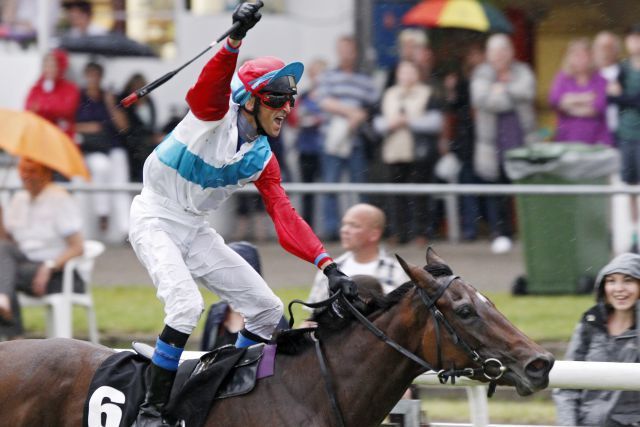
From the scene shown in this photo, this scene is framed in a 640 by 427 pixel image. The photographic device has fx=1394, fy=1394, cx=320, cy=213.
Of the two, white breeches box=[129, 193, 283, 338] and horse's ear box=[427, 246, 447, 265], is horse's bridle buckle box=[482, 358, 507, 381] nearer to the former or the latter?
horse's ear box=[427, 246, 447, 265]

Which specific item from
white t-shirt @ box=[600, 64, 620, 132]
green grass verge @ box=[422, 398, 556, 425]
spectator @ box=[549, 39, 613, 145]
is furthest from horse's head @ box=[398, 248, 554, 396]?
spectator @ box=[549, 39, 613, 145]

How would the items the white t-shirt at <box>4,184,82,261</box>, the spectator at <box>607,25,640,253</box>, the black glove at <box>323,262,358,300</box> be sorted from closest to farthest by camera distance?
the black glove at <box>323,262,358,300</box> < the white t-shirt at <box>4,184,82,261</box> < the spectator at <box>607,25,640,253</box>

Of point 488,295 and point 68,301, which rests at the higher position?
point 68,301

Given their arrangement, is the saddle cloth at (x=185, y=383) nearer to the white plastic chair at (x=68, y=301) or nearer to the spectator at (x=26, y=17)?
the white plastic chair at (x=68, y=301)

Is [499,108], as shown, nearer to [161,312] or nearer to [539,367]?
[161,312]

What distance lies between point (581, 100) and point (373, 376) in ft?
21.8

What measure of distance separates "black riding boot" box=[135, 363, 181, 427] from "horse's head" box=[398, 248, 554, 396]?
1011 millimetres

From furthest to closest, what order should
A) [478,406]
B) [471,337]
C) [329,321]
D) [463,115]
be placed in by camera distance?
[463,115] < [478,406] < [329,321] < [471,337]

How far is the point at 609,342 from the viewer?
648 centimetres

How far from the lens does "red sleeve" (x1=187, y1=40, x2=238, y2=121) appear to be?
531 cm

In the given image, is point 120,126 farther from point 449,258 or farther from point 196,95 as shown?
point 196,95

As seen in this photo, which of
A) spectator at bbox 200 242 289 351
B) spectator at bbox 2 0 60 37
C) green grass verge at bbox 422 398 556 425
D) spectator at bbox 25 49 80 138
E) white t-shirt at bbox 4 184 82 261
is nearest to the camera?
spectator at bbox 200 242 289 351

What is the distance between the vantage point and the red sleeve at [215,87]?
5.31 meters

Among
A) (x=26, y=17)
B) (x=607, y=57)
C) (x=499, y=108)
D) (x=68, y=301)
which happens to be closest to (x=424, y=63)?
(x=499, y=108)
